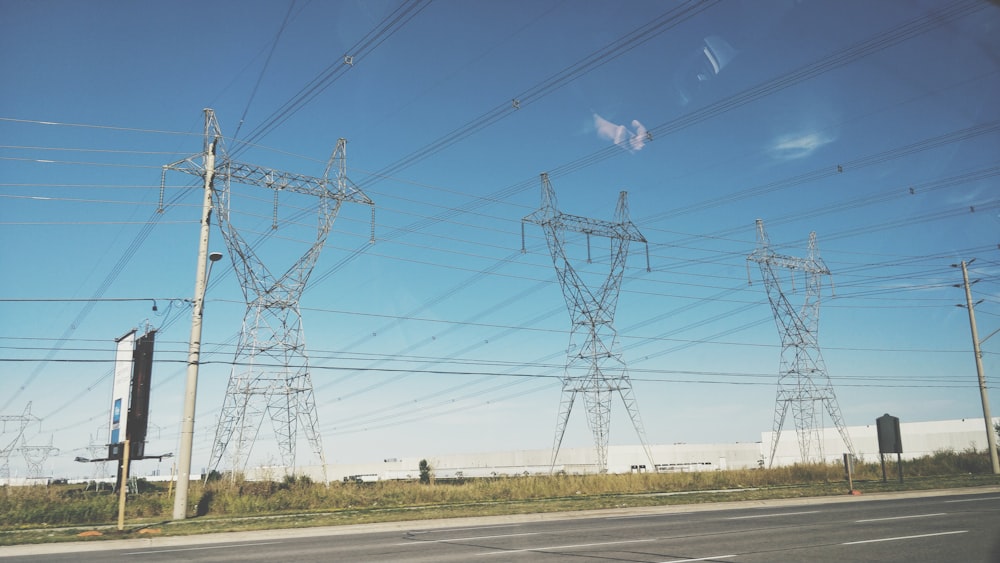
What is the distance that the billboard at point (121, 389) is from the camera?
31.4 meters

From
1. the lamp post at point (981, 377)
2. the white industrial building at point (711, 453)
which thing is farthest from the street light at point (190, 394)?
the white industrial building at point (711, 453)

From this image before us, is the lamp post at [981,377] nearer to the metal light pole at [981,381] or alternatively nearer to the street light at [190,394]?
the metal light pole at [981,381]

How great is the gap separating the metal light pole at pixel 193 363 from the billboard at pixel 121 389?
7434 millimetres

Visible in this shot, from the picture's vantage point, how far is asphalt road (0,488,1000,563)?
12.0 m

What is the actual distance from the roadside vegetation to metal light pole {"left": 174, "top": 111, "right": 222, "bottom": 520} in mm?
1256

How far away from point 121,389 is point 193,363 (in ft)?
36.4

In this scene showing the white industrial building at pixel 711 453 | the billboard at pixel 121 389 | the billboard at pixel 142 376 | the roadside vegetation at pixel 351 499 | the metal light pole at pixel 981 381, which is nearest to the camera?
the roadside vegetation at pixel 351 499

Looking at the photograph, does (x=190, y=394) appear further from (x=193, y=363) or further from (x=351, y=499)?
(x=351, y=499)

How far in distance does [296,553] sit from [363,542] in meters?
2.44

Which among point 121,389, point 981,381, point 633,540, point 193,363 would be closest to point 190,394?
point 193,363

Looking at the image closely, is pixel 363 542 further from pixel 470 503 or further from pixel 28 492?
pixel 28 492

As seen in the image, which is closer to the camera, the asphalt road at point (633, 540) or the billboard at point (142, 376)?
the asphalt road at point (633, 540)

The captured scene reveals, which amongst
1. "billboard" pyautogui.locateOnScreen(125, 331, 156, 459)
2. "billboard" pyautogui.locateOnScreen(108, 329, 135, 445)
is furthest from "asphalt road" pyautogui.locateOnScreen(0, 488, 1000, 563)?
"billboard" pyautogui.locateOnScreen(108, 329, 135, 445)

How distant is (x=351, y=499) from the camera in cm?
3005
